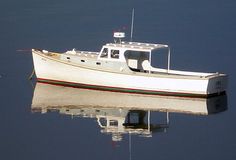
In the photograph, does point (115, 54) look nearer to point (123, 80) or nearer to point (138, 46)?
point (138, 46)

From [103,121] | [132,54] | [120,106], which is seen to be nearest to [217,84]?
[120,106]

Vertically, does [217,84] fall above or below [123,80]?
below

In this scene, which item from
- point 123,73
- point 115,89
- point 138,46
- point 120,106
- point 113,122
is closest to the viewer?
point 113,122

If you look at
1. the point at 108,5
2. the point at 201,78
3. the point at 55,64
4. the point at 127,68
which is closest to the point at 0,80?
the point at 55,64

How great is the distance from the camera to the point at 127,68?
3966 centimetres

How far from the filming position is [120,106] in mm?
38031

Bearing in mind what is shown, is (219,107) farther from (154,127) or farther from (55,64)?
(55,64)

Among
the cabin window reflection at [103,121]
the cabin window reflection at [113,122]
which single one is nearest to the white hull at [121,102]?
the cabin window reflection at [103,121]

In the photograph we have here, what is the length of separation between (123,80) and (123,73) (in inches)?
10.2

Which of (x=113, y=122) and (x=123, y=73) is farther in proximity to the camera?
(x=123, y=73)

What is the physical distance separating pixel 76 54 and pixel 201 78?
5.24 metres

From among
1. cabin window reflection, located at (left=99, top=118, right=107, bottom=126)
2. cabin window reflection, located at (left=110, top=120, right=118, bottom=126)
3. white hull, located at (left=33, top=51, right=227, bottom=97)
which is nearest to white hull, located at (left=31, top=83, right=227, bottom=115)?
white hull, located at (left=33, top=51, right=227, bottom=97)

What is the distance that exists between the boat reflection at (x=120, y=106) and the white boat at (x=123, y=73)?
0.30 meters

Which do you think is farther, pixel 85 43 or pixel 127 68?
pixel 85 43
